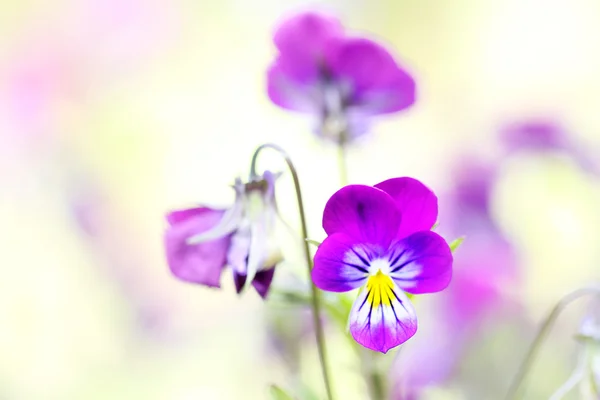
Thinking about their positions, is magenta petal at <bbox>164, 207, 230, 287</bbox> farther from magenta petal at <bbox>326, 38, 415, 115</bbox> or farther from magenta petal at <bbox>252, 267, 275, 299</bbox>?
magenta petal at <bbox>326, 38, 415, 115</bbox>

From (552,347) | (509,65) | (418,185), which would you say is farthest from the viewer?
(509,65)

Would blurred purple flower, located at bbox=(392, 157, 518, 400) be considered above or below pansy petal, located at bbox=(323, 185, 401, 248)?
below

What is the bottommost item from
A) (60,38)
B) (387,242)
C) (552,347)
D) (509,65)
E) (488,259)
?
(552,347)

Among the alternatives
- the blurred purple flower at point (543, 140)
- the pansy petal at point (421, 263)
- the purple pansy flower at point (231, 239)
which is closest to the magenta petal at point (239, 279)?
the purple pansy flower at point (231, 239)

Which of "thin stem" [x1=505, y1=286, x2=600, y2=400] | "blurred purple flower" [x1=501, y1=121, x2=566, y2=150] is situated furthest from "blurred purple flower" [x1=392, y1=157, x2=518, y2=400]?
"thin stem" [x1=505, y1=286, x2=600, y2=400]

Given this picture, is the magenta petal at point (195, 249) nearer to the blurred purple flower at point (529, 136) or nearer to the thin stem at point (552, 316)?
the thin stem at point (552, 316)

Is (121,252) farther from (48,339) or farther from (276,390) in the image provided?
(276,390)

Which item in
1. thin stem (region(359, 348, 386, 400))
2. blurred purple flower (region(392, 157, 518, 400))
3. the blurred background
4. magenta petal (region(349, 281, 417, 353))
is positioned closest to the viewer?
magenta petal (region(349, 281, 417, 353))

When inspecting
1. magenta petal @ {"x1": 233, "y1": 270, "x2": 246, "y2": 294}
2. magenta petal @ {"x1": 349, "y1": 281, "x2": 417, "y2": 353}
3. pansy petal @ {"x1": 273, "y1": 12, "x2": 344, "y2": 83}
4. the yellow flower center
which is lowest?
magenta petal @ {"x1": 349, "y1": 281, "x2": 417, "y2": 353}

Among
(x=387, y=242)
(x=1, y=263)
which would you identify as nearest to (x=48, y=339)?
(x=1, y=263)
